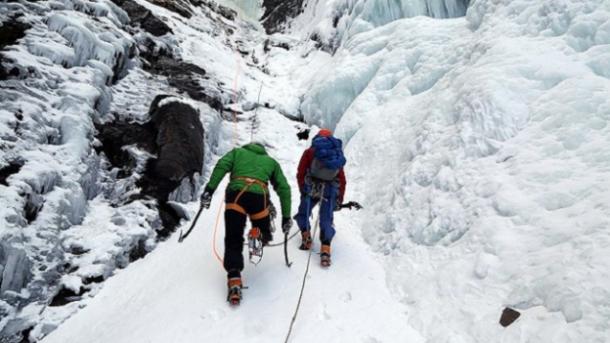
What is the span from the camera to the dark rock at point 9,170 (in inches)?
229

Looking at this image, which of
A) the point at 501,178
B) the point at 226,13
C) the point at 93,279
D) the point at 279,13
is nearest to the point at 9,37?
the point at 93,279

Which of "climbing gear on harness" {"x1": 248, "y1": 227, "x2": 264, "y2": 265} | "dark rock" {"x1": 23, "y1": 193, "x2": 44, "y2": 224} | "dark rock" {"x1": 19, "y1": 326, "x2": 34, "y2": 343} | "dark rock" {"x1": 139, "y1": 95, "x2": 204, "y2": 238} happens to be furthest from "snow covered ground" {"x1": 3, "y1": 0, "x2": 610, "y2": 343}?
"dark rock" {"x1": 23, "y1": 193, "x2": 44, "y2": 224}

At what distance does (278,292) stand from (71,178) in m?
4.66

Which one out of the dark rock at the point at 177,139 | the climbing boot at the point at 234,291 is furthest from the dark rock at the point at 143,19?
the climbing boot at the point at 234,291

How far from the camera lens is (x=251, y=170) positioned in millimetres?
4984

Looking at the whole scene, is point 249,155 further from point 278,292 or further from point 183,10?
point 183,10

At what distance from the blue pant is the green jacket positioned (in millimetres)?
804

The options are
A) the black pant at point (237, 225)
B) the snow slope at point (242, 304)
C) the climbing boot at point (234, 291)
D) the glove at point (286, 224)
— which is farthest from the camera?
the glove at point (286, 224)

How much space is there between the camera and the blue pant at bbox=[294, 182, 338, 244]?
18.9 ft

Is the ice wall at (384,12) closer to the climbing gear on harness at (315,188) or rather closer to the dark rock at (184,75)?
the dark rock at (184,75)

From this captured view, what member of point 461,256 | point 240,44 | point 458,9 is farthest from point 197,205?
point 240,44

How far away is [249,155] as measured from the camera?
5.14 meters

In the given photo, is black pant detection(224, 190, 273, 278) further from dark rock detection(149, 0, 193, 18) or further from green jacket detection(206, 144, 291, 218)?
dark rock detection(149, 0, 193, 18)

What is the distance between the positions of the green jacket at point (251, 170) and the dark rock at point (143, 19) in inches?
565
